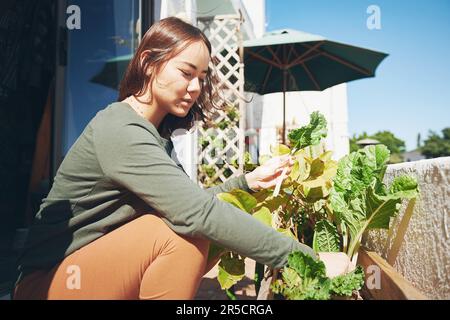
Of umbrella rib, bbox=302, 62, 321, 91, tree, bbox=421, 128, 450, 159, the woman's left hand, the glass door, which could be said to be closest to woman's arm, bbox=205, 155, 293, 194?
the woman's left hand

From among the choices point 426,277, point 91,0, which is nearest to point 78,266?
point 426,277

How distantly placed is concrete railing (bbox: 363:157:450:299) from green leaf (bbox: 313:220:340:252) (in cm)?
15

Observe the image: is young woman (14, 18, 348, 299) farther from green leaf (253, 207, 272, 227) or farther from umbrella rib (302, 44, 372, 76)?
umbrella rib (302, 44, 372, 76)

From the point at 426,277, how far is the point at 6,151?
2.40 meters

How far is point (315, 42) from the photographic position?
12.2 feet

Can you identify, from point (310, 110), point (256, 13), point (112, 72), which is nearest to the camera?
point (112, 72)

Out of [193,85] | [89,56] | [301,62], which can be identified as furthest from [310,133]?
[301,62]

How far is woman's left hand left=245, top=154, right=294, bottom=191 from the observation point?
3.32 feet

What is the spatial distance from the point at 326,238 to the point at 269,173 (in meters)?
0.24

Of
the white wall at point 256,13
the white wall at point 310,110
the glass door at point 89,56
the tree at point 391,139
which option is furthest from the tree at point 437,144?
the glass door at point 89,56

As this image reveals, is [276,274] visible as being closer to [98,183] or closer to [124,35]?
[98,183]

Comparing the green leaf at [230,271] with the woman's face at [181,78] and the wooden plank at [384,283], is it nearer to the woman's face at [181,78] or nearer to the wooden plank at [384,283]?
the wooden plank at [384,283]

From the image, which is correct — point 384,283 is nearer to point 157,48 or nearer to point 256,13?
point 157,48

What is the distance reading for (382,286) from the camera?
754 millimetres
